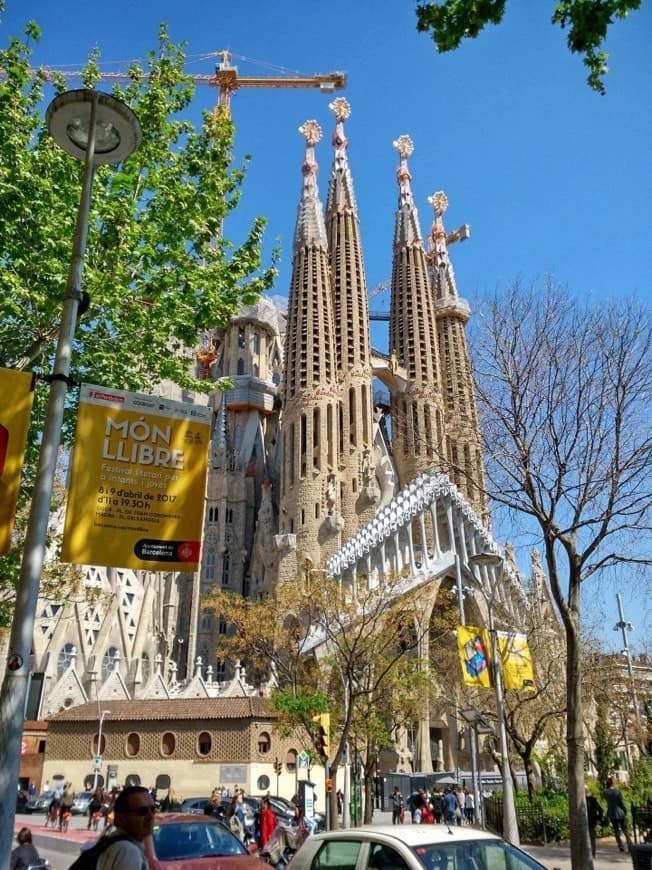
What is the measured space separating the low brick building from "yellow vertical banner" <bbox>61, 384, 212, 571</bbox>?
2360cm

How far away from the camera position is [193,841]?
8.01m

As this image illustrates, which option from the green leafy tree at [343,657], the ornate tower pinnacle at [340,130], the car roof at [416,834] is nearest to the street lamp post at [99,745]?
the green leafy tree at [343,657]

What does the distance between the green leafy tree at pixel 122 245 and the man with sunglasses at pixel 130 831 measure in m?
8.51

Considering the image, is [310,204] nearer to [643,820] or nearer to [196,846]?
[643,820]

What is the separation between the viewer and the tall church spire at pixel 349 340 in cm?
5240

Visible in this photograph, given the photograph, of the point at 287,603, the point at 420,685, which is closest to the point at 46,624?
the point at 287,603

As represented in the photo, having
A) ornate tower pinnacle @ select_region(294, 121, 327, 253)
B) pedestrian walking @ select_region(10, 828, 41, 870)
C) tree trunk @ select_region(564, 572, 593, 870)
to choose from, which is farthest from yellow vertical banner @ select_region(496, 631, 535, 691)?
ornate tower pinnacle @ select_region(294, 121, 327, 253)

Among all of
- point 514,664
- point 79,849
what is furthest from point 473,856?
point 79,849

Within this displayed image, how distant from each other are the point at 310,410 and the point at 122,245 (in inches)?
1625

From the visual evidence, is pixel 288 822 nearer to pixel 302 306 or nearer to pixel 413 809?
pixel 413 809

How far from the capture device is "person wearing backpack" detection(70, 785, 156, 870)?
3633 millimetres

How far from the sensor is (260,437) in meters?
66.8

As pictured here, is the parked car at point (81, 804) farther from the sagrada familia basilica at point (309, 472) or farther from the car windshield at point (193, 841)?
the car windshield at point (193, 841)

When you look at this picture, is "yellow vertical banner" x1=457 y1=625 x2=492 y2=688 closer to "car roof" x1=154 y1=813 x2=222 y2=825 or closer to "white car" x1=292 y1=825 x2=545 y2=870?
"car roof" x1=154 y1=813 x2=222 y2=825
